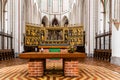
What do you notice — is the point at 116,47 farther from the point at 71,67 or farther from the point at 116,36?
the point at 71,67

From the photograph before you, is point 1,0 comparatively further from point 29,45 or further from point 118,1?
point 118,1

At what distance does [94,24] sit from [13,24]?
6.65 m

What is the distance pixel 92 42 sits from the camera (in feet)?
61.3

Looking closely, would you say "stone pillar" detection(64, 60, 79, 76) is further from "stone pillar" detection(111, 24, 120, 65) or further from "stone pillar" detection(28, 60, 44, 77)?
"stone pillar" detection(111, 24, 120, 65)

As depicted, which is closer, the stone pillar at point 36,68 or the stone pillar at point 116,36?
the stone pillar at point 36,68

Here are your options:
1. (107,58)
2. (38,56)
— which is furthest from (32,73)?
(107,58)

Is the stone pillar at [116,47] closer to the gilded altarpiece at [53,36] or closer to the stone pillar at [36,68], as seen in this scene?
the stone pillar at [36,68]

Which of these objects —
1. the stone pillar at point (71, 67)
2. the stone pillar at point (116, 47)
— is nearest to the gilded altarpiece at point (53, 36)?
the stone pillar at point (116, 47)

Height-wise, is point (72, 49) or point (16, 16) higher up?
point (16, 16)

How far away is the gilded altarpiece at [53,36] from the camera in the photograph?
1876 centimetres

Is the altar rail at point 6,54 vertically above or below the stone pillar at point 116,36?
below

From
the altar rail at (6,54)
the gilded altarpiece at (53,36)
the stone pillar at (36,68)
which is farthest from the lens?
the gilded altarpiece at (53,36)

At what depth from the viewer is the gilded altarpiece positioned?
18761mm

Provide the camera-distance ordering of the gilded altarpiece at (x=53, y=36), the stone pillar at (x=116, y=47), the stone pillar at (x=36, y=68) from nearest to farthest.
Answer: the stone pillar at (x=36, y=68) → the stone pillar at (x=116, y=47) → the gilded altarpiece at (x=53, y=36)
